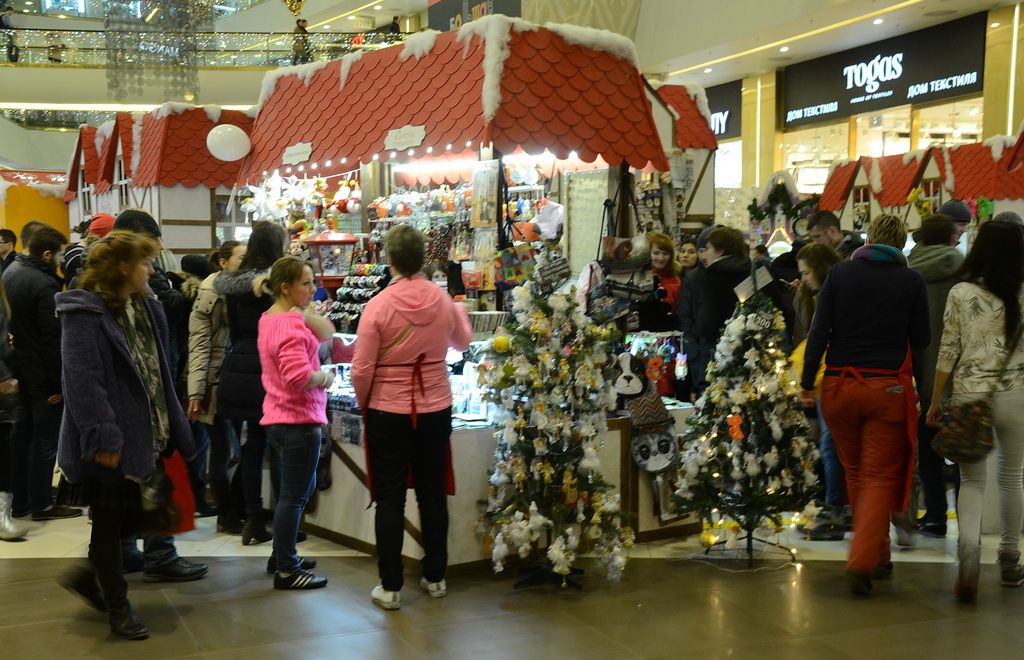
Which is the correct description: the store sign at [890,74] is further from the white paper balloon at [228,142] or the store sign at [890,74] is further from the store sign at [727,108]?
the white paper balloon at [228,142]

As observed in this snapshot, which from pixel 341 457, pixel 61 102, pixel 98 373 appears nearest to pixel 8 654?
pixel 98 373

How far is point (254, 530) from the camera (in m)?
5.07

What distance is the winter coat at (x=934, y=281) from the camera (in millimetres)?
4906

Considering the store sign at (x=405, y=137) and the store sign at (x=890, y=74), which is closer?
the store sign at (x=405, y=137)

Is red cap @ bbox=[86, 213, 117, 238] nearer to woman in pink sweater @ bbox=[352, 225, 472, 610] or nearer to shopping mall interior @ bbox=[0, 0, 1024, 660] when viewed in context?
shopping mall interior @ bbox=[0, 0, 1024, 660]

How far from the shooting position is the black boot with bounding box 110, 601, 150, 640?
3.75 m

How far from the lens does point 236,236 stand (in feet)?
35.8

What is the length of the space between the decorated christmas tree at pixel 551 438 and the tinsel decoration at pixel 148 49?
32.1ft

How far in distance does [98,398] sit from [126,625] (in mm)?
900

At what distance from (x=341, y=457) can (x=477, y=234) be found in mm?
2058

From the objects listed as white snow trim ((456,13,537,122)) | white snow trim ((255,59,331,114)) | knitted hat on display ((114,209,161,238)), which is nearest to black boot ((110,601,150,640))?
knitted hat on display ((114,209,161,238))

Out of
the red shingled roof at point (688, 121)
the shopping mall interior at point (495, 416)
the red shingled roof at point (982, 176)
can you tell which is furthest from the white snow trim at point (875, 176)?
the shopping mall interior at point (495, 416)

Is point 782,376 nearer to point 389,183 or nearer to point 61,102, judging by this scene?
point 389,183

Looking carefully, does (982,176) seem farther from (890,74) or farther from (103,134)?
(103,134)
